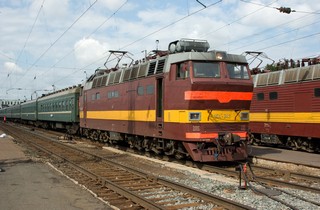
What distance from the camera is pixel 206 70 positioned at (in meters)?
12.7

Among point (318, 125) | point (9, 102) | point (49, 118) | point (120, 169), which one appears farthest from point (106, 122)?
point (9, 102)

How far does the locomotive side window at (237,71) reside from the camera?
1306 cm

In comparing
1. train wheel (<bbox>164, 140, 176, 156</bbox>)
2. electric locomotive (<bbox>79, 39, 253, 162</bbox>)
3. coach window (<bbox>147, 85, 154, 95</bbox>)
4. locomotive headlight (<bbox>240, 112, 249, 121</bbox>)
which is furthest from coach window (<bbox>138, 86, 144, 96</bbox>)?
locomotive headlight (<bbox>240, 112, 249, 121</bbox>)

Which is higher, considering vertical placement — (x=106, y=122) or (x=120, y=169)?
(x=106, y=122)

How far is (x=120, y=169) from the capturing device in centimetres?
1266

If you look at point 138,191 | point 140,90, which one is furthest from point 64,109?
point 138,191

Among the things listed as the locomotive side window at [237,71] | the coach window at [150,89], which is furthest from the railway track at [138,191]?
the locomotive side window at [237,71]

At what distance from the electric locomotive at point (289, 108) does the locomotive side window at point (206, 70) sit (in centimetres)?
661

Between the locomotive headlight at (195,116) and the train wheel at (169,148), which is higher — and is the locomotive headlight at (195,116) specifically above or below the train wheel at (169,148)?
above

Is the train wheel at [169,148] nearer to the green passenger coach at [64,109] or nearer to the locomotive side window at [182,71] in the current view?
the locomotive side window at [182,71]

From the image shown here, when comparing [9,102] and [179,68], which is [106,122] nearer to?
[179,68]

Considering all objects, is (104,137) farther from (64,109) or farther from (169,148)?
(64,109)

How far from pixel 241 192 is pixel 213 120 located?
13.3ft

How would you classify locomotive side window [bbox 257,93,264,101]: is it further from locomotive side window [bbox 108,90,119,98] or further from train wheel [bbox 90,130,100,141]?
train wheel [bbox 90,130,100,141]
